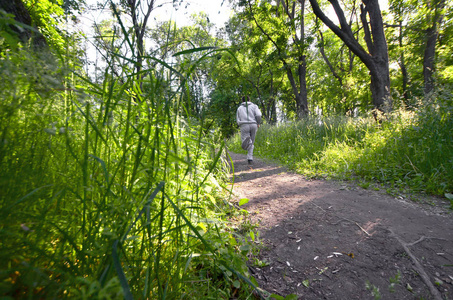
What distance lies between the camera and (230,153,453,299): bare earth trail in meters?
1.31

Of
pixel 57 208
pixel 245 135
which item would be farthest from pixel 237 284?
pixel 245 135

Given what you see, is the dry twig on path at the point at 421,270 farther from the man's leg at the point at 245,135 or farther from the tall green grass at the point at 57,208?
the man's leg at the point at 245,135

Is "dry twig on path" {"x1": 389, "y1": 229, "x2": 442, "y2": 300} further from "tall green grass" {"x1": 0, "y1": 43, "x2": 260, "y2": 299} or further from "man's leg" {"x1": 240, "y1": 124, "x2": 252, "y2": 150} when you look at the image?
"man's leg" {"x1": 240, "y1": 124, "x2": 252, "y2": 150}

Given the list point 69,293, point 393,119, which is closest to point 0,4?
point 69,293

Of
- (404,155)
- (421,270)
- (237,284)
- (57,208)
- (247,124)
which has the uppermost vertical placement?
(247,124)

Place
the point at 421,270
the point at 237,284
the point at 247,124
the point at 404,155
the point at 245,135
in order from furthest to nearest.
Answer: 1. the point at 245,135
2. the point at 247,124
3. the point at 404,155
4. the point at 421,270
5. the point at 237,284

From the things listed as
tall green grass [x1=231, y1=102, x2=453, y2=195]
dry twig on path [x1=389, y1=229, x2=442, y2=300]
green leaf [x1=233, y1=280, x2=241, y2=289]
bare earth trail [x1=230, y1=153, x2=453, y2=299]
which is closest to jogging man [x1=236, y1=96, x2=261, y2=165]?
tall green grass [x1=231, y1=102, x2=453, y2=195]

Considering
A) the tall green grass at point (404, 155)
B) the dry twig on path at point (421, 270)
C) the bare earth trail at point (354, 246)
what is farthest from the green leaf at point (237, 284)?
the tall green grass at point (404, 155)

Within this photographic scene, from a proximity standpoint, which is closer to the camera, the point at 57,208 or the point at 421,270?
the point at 57,208

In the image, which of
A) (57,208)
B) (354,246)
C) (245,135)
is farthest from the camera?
(245,135)

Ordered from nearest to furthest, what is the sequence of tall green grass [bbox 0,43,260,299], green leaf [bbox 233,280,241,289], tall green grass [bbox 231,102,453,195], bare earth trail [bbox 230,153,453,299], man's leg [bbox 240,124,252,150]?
tall green grass [bbox 0,43,260,299]
green leaf [bbox 233,280,241,289]
bare earth trail [bbox 230,153,453,299]
tall green grass [bbox 231,102,453,195]
man's leg [bbox 240,124,252,150]

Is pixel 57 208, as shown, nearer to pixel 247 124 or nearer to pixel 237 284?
pixel 237 284

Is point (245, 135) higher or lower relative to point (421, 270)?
higher

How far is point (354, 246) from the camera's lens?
1.73 metres
